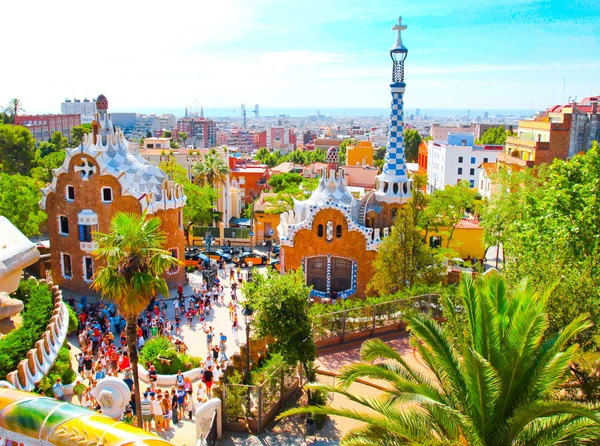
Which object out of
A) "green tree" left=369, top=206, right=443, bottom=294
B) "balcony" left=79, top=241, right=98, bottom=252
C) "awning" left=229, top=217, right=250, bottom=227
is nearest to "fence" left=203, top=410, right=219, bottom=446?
"green tree" left=369, top=206, right=443, bottom=294

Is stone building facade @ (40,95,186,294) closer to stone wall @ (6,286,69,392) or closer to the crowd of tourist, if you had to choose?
the crowd of tourist

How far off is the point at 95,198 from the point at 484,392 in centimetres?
2519

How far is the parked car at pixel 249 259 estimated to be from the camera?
35853 millimetres

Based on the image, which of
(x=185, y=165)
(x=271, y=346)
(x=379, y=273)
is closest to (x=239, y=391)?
(x=271, y=346)

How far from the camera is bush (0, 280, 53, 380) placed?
623 inches

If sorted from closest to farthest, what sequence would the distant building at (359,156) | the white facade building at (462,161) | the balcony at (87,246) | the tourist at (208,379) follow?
the tourist at (208,379)
the balcony at (87,246)
the white facade building at (462,161)
the distant building at (359,156)

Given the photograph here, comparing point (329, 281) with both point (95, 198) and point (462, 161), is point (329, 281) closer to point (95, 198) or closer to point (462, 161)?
point (95, 198)

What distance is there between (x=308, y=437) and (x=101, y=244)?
25.6 feet

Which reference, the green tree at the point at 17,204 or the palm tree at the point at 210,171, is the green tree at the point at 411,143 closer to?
the palm tree at the point at 210,171

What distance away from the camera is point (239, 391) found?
15.6 m

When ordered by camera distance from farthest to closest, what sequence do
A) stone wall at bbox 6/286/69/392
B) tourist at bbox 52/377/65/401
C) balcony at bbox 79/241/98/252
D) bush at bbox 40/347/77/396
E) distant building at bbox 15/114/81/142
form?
1. distant building at bbox 15/114/81/142
2. balcony at bbox 79/241/98/252
3. bush at bbox 40/347/77/396
4. tourist at bbox 52/377/65/401
5. stone wall at bbox 6/286/69/392

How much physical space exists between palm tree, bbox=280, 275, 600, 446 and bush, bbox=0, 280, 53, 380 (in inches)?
416

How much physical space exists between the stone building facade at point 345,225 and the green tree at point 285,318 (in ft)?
37.5

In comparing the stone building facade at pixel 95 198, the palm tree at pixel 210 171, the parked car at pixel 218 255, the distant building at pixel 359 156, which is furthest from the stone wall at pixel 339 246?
the distant building at pixel 359 156
